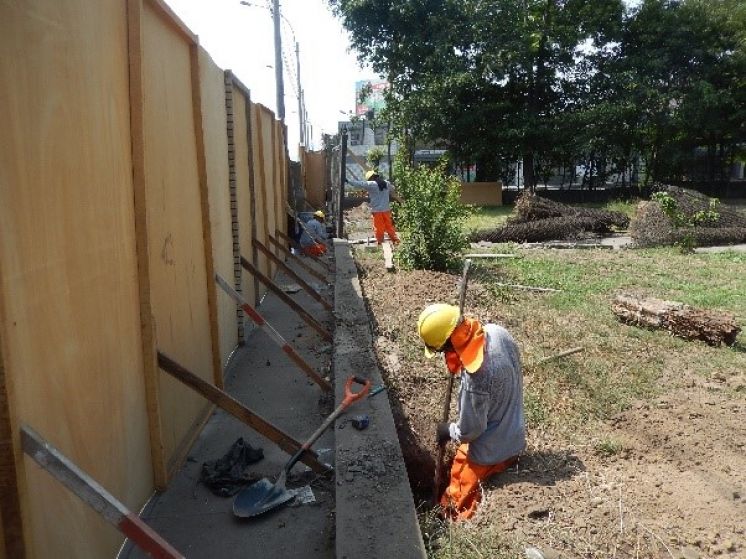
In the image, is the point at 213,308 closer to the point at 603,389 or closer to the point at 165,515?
the point at 165,515

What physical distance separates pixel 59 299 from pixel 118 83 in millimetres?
1202

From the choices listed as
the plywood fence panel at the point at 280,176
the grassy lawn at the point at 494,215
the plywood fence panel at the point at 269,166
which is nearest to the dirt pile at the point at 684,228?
the grassy lawn at the point at 494,215

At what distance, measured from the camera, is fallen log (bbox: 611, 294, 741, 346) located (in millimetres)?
6066

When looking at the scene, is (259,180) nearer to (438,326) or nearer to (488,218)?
(438,326)

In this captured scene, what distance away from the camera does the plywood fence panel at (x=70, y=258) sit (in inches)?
77.7

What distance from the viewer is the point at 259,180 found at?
26.8 feet

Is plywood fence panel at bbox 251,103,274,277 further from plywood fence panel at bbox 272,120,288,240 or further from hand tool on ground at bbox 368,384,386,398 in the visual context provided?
hand tool on ground at bbox 368,384,386,398

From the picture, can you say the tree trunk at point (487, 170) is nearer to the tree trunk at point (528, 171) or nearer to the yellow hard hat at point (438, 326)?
the tree trunk at point (528, 171)

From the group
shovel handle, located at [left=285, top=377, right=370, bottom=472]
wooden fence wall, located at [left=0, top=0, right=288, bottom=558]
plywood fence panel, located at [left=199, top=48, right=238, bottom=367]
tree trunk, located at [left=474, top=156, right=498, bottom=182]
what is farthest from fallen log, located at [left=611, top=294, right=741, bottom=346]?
tree trunk, located at [left=474, top=156, right=498, bottom=182]

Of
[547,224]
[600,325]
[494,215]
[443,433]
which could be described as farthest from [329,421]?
[494,215]

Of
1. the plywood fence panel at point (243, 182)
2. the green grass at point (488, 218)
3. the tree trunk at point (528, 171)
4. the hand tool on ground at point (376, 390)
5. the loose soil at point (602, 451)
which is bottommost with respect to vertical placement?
the loose soil at point (602, 451)

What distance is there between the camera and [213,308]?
15.8 feet

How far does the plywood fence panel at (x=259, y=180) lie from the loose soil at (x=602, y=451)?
2.03 meters

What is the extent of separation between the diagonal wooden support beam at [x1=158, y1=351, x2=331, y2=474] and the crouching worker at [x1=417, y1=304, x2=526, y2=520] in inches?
33.5
